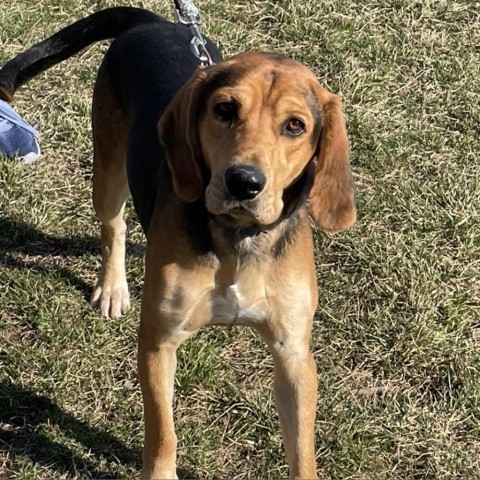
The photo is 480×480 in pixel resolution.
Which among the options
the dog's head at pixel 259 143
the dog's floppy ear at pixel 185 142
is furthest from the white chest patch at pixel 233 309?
the dog's floppy ear at pixel 185 142

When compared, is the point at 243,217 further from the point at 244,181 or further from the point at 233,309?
the point at 233,309

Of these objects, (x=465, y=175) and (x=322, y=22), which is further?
(x=322, y=22)

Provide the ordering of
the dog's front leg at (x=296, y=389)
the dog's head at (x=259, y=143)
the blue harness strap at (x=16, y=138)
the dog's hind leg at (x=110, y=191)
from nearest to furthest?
the dog's head at (x=259, y=143)
the dog's front leg at (x=296, y=389)
the dog's hind leg at (x=110, y=191)
the blue harness strap at (x=16, y=138)

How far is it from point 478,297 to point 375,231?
78 centimetres

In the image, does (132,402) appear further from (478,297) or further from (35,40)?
(35,40)

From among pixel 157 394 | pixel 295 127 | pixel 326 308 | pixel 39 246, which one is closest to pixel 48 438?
pixel 157 394

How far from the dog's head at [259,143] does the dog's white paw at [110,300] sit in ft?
5.71

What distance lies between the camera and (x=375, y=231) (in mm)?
6605

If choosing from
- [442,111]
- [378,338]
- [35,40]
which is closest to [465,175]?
[442,111]

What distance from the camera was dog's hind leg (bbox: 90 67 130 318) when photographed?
225 inches

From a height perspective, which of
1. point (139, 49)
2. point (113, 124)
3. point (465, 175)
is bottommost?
point (465, 175)

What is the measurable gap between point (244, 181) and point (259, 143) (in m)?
0.19

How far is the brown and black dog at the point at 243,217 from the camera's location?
423cm

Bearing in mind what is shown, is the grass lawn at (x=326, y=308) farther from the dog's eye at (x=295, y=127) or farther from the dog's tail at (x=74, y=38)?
the dog's eye at (x=295, y=127)
